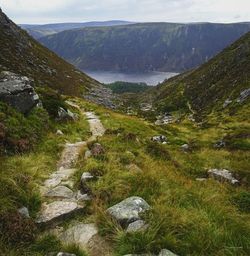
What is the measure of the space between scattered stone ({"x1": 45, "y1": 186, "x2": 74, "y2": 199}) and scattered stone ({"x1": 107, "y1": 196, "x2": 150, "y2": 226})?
6.97 ft

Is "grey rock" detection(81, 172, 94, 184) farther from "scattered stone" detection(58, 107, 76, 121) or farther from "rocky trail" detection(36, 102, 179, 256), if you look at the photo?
"scattered stone" detection(58, 107, 76, 121)

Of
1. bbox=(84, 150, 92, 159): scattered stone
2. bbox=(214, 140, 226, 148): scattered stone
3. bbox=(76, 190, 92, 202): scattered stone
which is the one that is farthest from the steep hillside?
bbox=(76, 190, 92, 202): scattered stone

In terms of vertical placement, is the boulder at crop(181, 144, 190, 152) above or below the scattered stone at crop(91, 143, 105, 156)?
below

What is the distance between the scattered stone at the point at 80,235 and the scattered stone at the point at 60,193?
1923 mm

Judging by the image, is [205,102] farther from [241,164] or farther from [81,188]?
[81,188]

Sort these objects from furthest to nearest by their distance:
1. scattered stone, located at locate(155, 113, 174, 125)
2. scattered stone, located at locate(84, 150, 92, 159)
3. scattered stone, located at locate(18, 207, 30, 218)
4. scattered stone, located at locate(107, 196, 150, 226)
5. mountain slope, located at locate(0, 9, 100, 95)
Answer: mountain slope, located at locate(0, 9, 100, 95) → scattered stone, located at locate(155, 113, 174, 125) → scattered stone, located at locate(84, 150, 92, 159) → scattered stone, located at locate(18, 207, 30, 218) → scattered stone, located at locate(107, 196, 150, 226)

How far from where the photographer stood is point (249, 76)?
284 feet

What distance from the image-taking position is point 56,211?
9.98m

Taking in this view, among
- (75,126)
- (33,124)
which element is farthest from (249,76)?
(33,124)

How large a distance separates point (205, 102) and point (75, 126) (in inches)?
2786

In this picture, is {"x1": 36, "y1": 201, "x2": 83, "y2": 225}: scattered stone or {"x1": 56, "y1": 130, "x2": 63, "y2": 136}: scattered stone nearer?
{"x1": 36, "y1": 201, "x2": 83, "y2": 225}: scattered stone

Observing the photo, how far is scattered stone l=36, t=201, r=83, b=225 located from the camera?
9.55 m

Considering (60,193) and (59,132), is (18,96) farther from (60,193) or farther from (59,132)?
(60,193)

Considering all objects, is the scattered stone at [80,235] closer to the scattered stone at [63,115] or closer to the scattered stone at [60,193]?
the scattered stone at [60,193]
